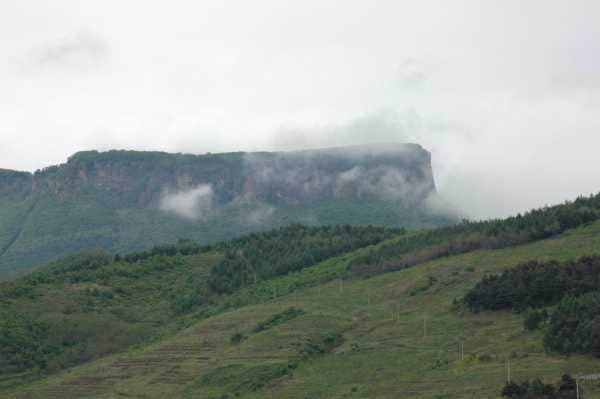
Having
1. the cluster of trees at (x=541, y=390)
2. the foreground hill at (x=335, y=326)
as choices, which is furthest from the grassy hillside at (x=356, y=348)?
the cluster of trees at (x=541, y=390)

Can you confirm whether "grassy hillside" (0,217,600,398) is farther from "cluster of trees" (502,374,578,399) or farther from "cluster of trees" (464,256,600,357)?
"cluster of trees" (464,256,600,357)

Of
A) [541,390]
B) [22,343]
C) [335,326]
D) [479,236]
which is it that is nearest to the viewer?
[541,390]

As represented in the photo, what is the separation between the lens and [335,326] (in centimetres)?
14088

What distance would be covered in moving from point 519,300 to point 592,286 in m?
9.01

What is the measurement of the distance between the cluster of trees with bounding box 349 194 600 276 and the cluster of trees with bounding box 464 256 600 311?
1086 inches

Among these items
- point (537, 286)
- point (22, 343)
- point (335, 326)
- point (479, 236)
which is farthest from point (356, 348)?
point (22, 343)

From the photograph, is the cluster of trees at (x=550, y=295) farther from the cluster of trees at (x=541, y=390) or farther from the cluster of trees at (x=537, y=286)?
the cluster of trees at (x=541, y=390)

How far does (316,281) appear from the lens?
588ft

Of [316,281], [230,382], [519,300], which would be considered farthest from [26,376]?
[519,300]

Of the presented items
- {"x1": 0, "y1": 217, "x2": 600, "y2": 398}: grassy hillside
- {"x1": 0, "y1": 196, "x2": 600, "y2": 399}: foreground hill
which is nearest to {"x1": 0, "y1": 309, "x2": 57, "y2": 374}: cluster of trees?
{"x1": 0, "y1": 196, "x2": 600, "y2": 399}: foreground hill

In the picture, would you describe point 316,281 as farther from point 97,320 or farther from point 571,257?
point 571,257

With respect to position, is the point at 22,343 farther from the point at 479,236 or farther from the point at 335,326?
the point at 479,236

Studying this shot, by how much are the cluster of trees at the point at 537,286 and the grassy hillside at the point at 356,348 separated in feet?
6.97

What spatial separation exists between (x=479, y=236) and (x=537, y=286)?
43.5 meters
